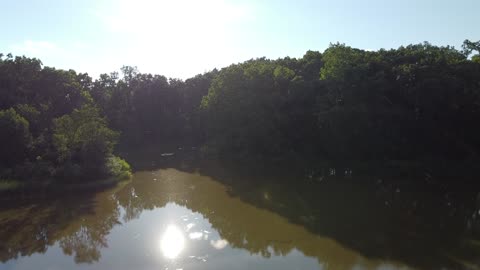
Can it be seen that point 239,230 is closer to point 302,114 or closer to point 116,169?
point 116,169

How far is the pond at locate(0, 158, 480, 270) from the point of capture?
482 inches

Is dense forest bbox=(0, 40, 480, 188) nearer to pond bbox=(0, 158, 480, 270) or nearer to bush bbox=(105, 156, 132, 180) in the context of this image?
bush bbox=(105, 156, 132, 180)

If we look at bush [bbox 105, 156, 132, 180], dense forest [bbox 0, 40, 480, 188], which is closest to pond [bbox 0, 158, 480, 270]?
bush [bbox 105, 156, 132, 180]

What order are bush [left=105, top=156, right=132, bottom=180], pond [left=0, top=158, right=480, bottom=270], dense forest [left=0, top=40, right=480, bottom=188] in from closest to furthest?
pond [left=0, top=158, right=480, bottom=270], dense forest [left=0, top=40, right=480, bottom=188], bush [left=105, top=156, right=132, bottom=180]

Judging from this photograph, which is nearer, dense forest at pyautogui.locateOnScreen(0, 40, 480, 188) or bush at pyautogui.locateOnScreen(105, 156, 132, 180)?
dense forest at pyautogui.locateOnScreen(0, 40, 480, 188)

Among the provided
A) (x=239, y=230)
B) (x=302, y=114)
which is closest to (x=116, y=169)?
(x=239, y=230)

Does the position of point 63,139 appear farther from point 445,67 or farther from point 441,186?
point 445,67

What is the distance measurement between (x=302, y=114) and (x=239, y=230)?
15160 mm

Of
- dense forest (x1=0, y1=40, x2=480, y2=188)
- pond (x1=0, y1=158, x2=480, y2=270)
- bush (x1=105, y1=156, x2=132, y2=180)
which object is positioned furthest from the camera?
bush (x1=105, y1=156, x2=132, y2=180)

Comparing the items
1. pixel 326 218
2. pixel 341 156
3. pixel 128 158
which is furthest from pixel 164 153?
pixel 326 218

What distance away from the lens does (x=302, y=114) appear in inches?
1128

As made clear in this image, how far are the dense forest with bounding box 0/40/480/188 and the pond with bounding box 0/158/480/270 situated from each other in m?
3.96

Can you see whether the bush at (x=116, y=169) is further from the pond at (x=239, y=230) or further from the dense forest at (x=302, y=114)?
the pond at (x=239, y=230)

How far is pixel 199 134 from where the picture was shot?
45750 millimetres
